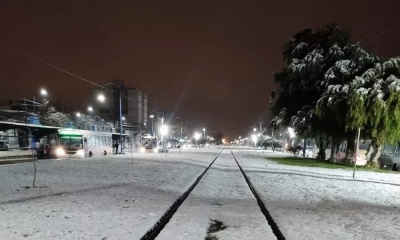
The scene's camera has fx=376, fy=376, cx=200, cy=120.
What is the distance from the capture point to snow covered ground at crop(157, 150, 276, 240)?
7.52 meters

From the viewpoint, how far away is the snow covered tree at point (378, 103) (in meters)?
27.6

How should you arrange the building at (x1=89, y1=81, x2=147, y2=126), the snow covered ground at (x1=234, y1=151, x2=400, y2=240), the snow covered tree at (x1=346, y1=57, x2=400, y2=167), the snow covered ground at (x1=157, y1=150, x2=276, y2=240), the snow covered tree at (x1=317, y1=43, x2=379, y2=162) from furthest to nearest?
1. the building at (x1=89, y1=81, x2=147, y2=126)
2. the snow covered tree at (x1=317, y1=43, x2=379, y2=162)
3. the snow covered tree at (x1=346, y1=57, x2=400, y2=167)
4. the snow covered ground at (x1=234, y1=151, x2=400, y2=240)
5. the snow covered ground at (x1=157, y1=150, x2=276, y2=240)

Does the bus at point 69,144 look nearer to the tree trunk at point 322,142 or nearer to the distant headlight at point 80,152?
the distant headlight at point 80,152

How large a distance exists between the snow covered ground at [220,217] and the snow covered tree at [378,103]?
1851cm

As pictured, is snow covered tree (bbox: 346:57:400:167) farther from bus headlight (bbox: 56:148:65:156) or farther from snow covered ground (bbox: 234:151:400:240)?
bus headlight (bbox: 56:148:65:156)

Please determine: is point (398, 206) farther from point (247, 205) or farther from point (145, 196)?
point (145, 196)

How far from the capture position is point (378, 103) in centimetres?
2750

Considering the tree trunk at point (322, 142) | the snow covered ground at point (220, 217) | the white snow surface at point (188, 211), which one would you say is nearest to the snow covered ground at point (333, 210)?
the white snow surface at point (188, 211)

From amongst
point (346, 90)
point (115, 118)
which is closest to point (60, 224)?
point (346, 90)

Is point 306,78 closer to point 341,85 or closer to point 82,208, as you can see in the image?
point 341,85

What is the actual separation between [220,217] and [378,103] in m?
22.5

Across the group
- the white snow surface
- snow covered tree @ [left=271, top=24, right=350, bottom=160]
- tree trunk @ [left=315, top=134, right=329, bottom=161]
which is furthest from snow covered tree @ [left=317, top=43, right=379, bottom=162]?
the white snow surface

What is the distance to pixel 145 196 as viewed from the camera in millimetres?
12047

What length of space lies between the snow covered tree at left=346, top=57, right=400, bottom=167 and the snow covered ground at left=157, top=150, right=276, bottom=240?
729 inches
